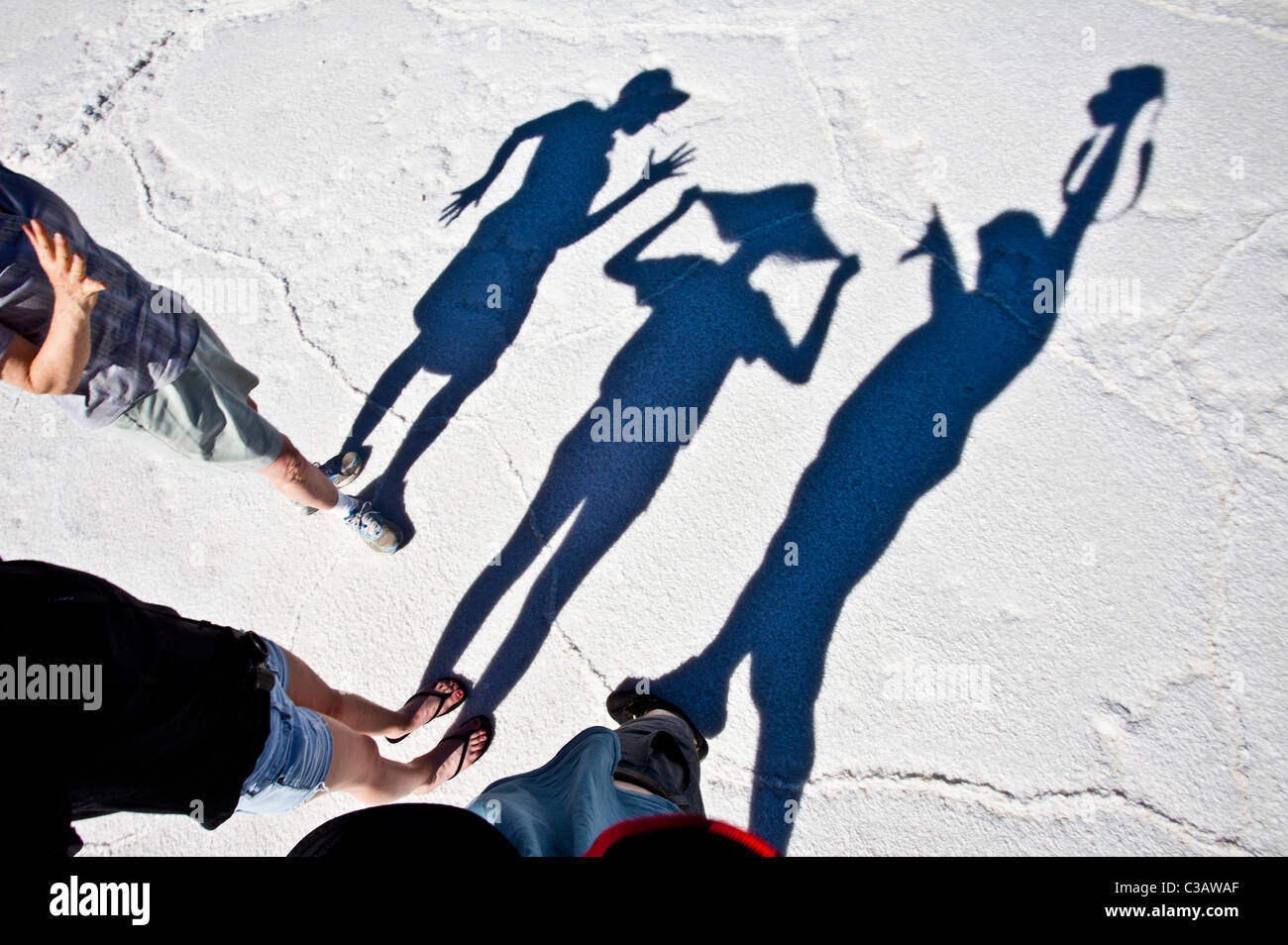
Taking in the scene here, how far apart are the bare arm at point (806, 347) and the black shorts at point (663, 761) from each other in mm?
1514

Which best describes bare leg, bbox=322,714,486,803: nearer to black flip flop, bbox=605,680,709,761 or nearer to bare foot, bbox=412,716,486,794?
bare foot, bbox=412,716,486,794

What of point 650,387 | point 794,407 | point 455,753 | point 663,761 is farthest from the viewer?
point 650,387

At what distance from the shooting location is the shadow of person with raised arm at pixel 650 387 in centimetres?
276

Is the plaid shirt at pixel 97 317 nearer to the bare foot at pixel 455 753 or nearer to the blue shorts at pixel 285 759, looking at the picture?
the blue shorts at pixel 285 759

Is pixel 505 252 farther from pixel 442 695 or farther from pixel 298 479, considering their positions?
pixel 442 695

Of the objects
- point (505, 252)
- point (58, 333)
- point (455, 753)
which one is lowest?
point (455, 753)

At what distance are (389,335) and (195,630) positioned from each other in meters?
1.96

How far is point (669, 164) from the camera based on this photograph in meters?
3.55

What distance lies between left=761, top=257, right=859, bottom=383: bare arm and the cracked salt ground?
1.7 inches

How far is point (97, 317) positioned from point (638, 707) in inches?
77.2

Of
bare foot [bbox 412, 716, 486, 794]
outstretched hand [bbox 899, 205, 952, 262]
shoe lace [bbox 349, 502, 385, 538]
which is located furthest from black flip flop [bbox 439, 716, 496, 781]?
outstretched hand [bbox 899, 205, 952, 262]

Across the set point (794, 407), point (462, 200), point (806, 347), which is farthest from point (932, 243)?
point (462, 200)

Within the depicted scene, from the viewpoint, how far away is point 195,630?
5.45ft

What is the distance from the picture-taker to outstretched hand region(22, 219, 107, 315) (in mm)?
1687
